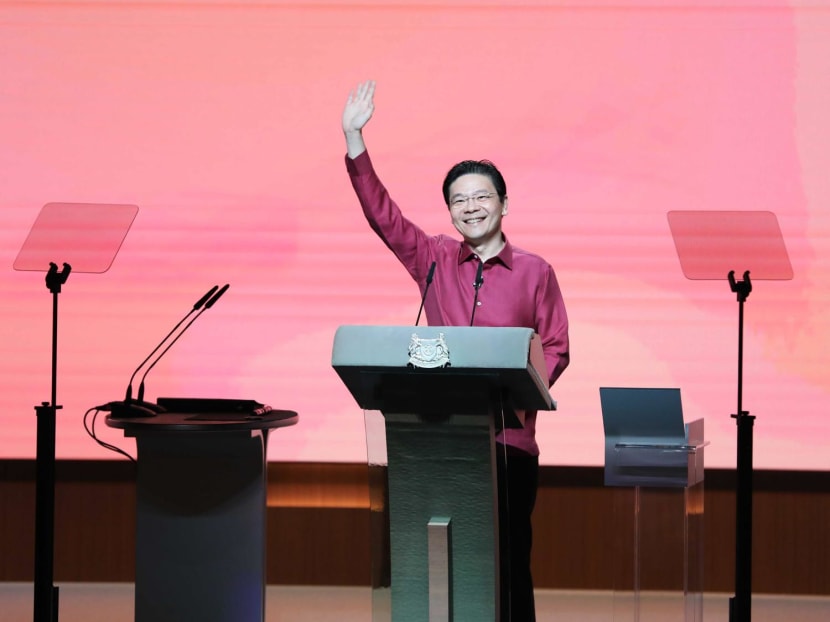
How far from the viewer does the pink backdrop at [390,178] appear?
474 centimetres

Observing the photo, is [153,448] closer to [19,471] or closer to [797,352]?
[19,471]

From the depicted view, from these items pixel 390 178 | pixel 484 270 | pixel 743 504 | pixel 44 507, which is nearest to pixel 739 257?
pixel 743 504

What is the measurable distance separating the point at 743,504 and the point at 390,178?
2.09 meters

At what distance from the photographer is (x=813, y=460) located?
4.74 meters

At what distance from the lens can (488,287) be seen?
316cm

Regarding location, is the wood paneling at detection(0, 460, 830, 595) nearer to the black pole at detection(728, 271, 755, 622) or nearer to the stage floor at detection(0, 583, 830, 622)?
the stage floor at detection(0, 583, 830, 622)

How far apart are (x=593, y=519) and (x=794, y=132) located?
1931mm

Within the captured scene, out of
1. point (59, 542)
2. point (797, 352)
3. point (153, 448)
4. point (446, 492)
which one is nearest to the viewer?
point (446, 492)

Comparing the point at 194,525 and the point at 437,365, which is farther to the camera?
the point at 194,525

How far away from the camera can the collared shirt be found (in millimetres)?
3129

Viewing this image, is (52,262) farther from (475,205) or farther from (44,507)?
(475,205)

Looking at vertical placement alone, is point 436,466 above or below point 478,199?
below

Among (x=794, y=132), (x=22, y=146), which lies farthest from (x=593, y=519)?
(x=22, y=146)

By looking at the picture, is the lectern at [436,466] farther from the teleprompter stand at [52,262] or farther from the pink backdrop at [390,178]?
the pink backdrop at [390,178]
